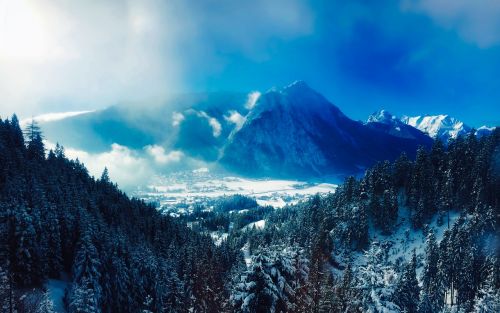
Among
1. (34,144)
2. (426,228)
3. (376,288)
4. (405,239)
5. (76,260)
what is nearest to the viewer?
(376,288)

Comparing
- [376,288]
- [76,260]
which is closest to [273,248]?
[376,288]

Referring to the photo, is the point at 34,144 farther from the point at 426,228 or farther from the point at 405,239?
the point at 426,228

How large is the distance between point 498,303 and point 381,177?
308 feet

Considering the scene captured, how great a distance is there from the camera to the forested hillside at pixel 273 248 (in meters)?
29.7

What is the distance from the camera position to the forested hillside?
29.7 metres

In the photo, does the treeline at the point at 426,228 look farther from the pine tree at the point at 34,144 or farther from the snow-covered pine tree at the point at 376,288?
the pine tree at the point at 34,144

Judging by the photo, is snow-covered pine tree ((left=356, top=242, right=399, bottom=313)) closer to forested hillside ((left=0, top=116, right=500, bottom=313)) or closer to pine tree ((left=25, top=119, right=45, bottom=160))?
forested hillside ((left=0, top=116, right=500, bottom=313))

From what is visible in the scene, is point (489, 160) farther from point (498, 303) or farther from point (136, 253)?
point (136, 253)

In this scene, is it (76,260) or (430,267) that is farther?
(430,267)

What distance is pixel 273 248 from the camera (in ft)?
95.0

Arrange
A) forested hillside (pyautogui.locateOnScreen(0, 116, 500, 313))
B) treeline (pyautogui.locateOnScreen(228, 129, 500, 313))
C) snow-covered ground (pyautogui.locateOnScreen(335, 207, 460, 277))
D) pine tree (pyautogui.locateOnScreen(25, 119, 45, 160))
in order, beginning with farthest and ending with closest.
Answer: snow-covered ground (pyautogui.locateOnScreen(335, 207, 460, 277)) < pine tree (pyautogui.locateOnScreen(25, 119, 45, 160)) < treeline (pyautogui.locateOnScreen(228, 129, 500, 313)) < forested hillside (pyautogui.locateOnScreen(0, 116, 500, 313))

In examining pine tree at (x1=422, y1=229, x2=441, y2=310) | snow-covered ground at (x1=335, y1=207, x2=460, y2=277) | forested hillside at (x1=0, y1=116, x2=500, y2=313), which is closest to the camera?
forested hillside at (x1=0, y1=116, x2=500, y2=313)

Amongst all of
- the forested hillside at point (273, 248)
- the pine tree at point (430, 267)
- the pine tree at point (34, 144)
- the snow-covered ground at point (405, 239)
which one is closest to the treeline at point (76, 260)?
the forested hillside at point (273, 248)

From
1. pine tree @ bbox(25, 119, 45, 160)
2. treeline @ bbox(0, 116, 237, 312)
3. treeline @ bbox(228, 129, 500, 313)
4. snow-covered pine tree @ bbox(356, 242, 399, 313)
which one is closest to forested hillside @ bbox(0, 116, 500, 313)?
snow-covered pine tree @ bbox(356, 242, 399, 313)
